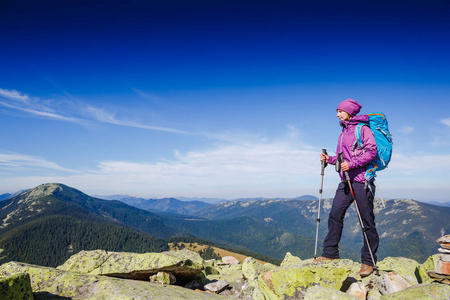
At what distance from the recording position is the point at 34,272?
256 inches

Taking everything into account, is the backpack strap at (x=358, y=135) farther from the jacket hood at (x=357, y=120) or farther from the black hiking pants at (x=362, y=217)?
the black hiking pants at (x=362, y=217)

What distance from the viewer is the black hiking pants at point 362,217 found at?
7.64 m

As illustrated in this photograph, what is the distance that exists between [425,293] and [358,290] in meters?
2.12

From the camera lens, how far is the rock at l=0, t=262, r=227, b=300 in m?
5.50

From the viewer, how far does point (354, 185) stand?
7.87m

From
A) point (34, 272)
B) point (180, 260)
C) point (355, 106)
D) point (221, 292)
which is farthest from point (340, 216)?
point (34, 272)

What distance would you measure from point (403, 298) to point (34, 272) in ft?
29.6

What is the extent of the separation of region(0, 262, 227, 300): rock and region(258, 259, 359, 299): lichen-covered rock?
6.17 ft

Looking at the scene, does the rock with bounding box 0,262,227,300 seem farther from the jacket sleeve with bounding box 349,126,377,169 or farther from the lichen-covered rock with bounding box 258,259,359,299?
the jacket sleeve with bounding box 349,126,377,169

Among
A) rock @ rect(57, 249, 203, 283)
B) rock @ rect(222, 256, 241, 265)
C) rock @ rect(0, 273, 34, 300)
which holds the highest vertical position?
rock @ rect(0, 273, 34, 300)

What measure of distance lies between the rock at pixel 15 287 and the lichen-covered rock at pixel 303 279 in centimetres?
600

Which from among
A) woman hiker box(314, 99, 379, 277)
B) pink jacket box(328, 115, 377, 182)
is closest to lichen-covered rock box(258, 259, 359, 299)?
woman hiker box(314, 99, 379, 277)

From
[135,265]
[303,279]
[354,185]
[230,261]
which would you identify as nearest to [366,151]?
[354,185]

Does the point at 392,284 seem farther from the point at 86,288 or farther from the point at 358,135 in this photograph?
the point at 86,288
